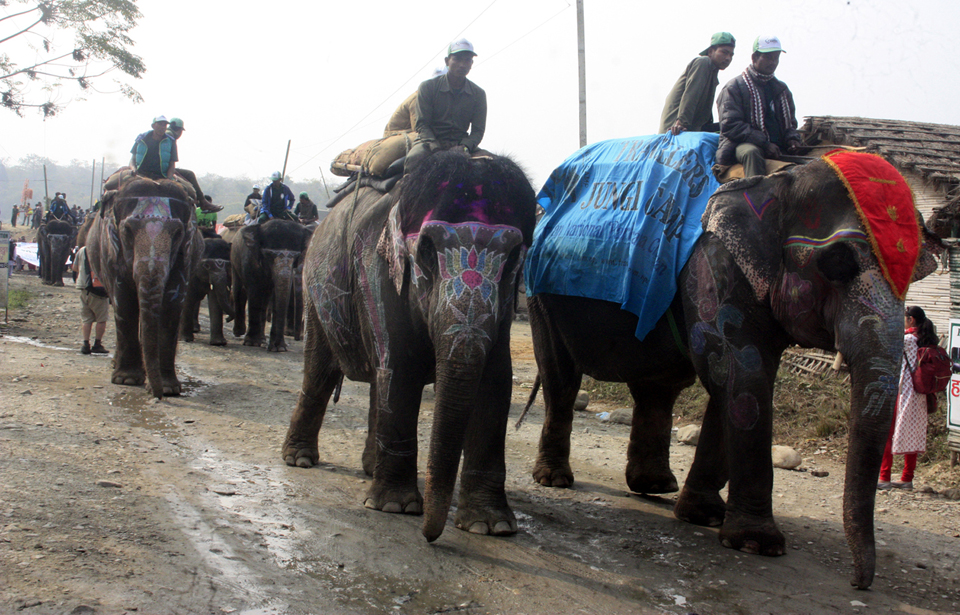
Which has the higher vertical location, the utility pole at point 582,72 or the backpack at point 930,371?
the utility pole at point 582,72

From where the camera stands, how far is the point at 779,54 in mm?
5703

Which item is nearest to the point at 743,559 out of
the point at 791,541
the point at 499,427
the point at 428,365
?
the point at 791,541

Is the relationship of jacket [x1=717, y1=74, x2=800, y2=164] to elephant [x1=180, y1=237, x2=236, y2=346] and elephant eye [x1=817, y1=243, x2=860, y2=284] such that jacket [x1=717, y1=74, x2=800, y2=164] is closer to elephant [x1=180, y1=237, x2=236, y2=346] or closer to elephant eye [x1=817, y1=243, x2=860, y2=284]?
elephant eye [x1=817, y1=243, x2=860, y2=284]

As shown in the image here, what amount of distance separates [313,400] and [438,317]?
2.40 metres

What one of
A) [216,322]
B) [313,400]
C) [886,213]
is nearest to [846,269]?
[886,213]

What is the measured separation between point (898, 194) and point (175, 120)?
9.63 metres

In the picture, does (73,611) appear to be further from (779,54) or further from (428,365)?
(779,54)

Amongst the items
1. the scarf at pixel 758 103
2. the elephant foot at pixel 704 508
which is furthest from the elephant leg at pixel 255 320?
the scarf at pixel 758 103

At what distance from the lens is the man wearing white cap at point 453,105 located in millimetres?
5723

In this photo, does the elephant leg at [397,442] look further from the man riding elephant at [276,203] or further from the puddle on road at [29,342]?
the man riding elephant at [276,203]

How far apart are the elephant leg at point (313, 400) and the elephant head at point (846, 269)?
2848 mm

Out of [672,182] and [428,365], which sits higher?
[672,182]

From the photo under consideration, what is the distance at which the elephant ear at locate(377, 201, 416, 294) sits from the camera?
4672 millimetres

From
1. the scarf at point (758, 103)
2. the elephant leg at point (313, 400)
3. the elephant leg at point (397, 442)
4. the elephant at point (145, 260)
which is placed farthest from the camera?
the elephant at point (145, 260)
